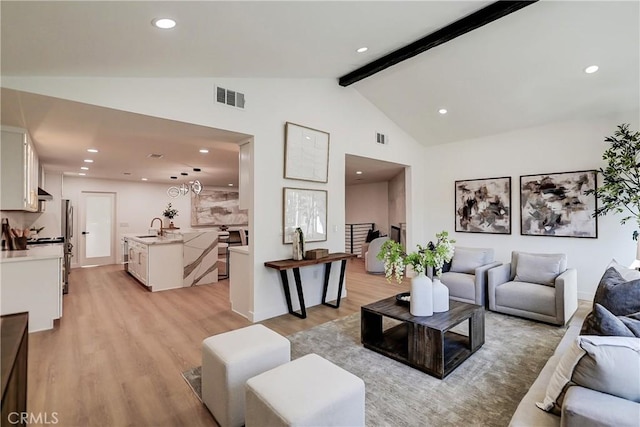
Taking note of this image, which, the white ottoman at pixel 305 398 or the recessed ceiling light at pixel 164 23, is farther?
the recessed ceiling light at pixel 164 23

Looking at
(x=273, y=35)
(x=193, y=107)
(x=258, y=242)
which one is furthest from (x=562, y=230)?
(x=193, y=107)

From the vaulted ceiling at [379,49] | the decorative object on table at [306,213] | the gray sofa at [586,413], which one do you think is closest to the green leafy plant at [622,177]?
the vaulted ceiling at [379,49]

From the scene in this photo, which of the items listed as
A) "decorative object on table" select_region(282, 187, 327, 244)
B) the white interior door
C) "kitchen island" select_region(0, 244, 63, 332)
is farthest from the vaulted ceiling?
the white interior door

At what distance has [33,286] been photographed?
3668 mm

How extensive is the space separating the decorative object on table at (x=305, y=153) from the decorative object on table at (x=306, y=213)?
0.78 feet

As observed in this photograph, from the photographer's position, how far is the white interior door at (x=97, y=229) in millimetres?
8227

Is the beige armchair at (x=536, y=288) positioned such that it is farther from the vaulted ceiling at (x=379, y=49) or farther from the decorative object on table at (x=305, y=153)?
the decorative object on table at (x=305, y=153)

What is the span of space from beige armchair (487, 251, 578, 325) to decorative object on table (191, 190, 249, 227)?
7576 millimetres

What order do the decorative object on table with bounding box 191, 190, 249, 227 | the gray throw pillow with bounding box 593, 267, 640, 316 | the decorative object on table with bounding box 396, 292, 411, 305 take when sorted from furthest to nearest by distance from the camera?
the decorative object on table with bounding box 191, 190, 249, 227, the decorative object on table with bounding box 396, 292, 411, 305, the gray throw pillow with bounding box 593, 267, 640, 316

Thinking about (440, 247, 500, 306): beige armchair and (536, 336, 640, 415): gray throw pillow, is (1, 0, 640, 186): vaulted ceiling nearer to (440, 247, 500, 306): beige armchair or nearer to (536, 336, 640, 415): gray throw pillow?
(440, 247, 500, 306): beige armchair

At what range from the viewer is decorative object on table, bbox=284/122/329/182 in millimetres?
4348

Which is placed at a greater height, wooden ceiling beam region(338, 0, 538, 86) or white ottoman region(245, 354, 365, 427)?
wooden ceiling beam region(338, 0, 538, 86)

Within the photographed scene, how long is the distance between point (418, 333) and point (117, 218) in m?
9.17

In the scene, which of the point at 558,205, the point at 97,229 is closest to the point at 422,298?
the point at 558,205
